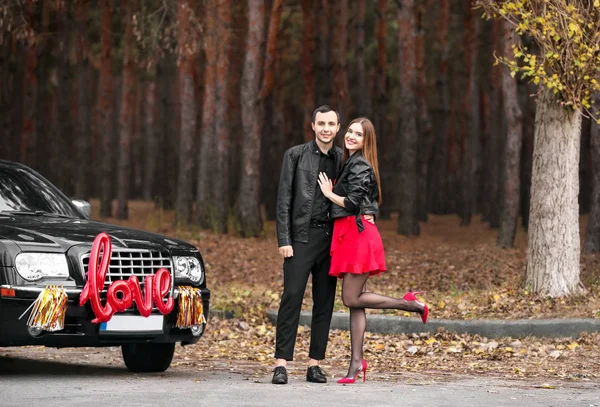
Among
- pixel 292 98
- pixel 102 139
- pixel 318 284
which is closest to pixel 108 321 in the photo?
pixel 318 284

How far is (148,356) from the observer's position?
970cm

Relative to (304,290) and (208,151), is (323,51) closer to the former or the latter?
(208,151)

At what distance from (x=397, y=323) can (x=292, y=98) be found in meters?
34.3

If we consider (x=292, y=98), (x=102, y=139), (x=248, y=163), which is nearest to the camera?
(x=248, y=163)

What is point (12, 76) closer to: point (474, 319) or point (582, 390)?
point (474, 319)

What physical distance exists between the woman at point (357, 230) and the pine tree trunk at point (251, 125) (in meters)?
16.3

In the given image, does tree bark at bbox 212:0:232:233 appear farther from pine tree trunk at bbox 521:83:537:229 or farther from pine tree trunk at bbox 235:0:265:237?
pine tree trunk at bbox 521:83:537:229

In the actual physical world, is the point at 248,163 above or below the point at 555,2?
below

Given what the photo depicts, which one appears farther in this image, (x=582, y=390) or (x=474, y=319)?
(x=474, y=319)

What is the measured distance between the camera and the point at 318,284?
9.04 meters

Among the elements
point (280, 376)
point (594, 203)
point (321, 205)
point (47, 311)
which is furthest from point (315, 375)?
point (594, 203)

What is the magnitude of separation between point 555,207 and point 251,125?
1317 cm

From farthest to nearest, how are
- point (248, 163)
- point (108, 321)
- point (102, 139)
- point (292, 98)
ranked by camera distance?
1. point (292, 98)
2. point (102, 139)
3. point (248, 163)
4. point (108, 321)

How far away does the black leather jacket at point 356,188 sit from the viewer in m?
8.74
